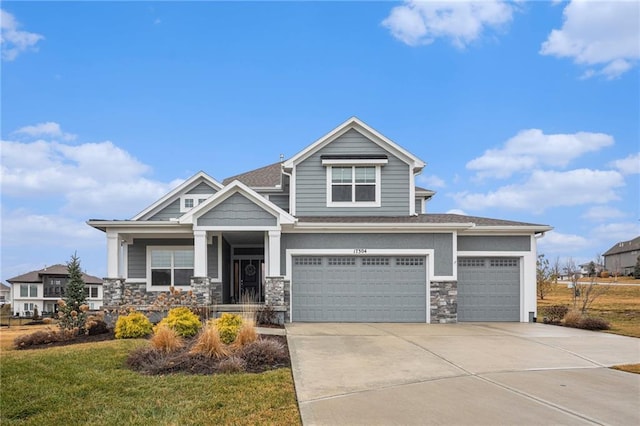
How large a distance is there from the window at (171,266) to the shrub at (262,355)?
949cm

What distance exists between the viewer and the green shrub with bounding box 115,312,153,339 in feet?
42.1

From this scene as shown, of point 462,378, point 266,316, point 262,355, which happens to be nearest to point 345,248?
point 266,316

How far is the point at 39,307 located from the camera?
49.2 meters

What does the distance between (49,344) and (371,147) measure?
1220 cm

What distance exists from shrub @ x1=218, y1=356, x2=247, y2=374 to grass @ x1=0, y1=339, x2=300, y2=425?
374 mm

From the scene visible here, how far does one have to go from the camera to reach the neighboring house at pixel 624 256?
63.7 meters

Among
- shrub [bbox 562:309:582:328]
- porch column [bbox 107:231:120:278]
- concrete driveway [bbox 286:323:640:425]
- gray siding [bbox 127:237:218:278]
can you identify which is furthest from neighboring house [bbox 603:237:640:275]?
porch column [bbox 107:231:120:278]

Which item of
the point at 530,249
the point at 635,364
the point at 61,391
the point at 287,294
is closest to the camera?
the point at 61,391

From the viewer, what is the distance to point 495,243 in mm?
17828

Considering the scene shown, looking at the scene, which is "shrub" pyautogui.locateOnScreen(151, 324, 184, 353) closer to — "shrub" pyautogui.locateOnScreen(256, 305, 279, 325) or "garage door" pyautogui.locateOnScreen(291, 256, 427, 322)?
"shrub" pyautogui.locateOnScreen(256, 305, 279, 325)

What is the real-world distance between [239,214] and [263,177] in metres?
7.20

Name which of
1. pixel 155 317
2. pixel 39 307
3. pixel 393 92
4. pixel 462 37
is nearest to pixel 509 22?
pixel 462 37

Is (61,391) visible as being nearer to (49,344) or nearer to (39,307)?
(49,344)

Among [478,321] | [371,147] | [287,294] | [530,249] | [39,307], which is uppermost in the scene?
[371,147]
